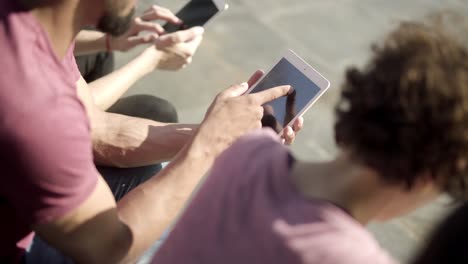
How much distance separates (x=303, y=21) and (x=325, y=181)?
2.13 m

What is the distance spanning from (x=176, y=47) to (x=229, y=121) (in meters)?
0.50

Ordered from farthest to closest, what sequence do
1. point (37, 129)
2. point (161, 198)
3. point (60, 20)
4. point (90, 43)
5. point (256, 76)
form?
1. point (90, 43)
2. point (256, 76)
3. point (161, 198)
4. point (60, 20)
5. point (37, 129)

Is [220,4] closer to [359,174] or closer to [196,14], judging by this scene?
[196,14]

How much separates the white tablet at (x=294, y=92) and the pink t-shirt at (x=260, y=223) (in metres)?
0.38

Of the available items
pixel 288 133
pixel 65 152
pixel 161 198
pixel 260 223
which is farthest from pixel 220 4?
pixel 260 223

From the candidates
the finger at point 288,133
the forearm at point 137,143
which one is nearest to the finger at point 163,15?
the forearm at point 137,143

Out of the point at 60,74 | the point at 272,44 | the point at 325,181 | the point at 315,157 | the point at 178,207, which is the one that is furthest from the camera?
the point at 272,44

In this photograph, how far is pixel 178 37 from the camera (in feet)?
5.60

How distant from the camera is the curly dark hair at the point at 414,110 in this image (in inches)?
33.0

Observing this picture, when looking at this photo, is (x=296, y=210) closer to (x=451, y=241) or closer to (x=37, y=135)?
(x=451, y=241)

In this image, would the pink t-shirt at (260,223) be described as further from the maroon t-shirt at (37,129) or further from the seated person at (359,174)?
the maroon t-shirt at (37,129)

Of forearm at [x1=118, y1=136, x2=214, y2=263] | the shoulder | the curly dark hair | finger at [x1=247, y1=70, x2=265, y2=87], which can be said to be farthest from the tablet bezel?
the shoulder

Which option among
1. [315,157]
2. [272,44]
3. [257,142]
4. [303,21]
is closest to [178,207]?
[257,142]

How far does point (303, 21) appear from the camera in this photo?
2.95 metres
